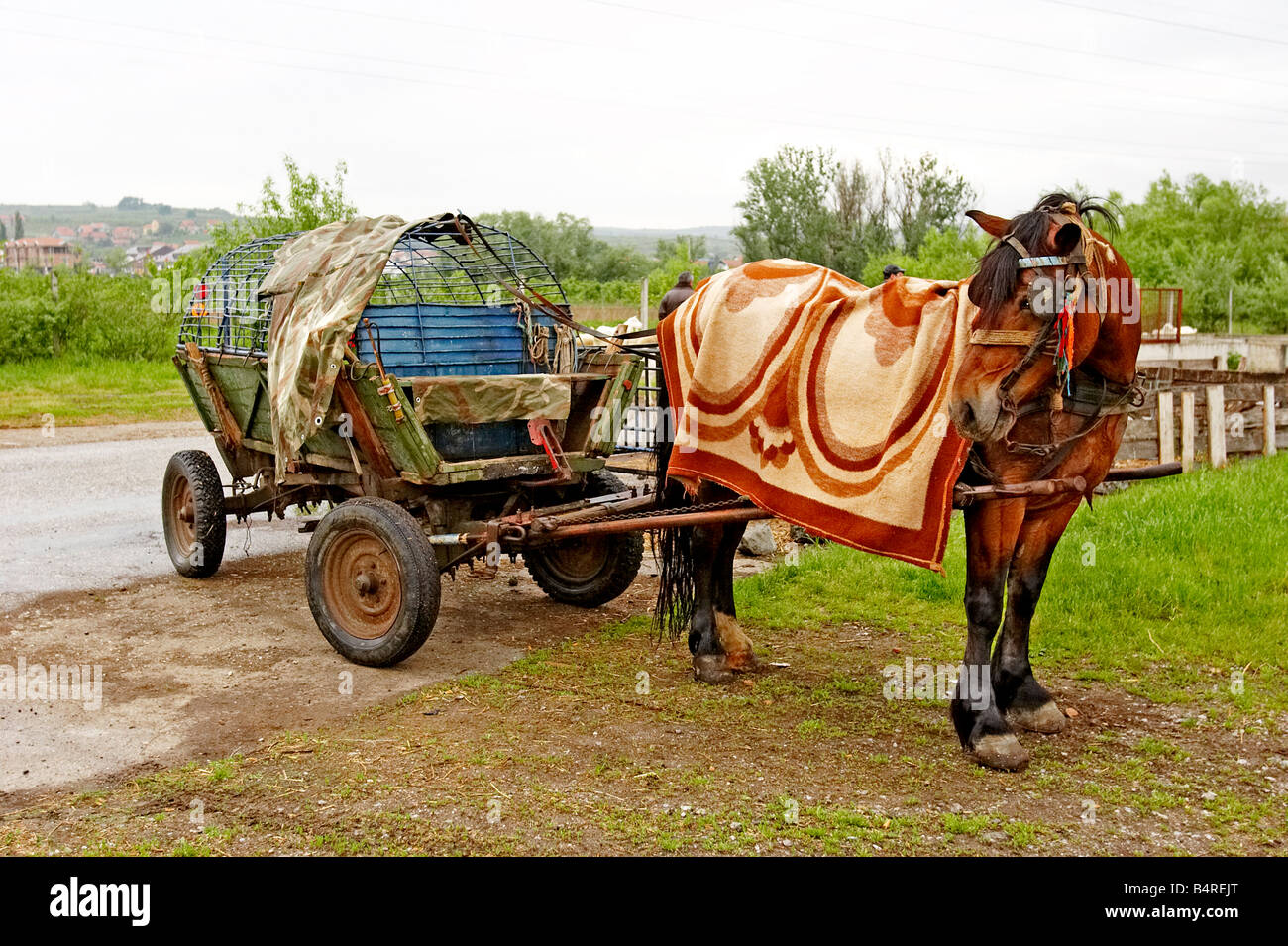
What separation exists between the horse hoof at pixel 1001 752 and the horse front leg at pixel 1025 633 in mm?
419

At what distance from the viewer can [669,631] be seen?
6398 mm

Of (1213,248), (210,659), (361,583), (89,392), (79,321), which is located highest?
(1213,248)

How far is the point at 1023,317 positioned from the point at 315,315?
12.7 ft

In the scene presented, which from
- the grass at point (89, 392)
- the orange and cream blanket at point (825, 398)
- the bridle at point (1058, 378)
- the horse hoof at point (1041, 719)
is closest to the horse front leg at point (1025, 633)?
the horse hoof at point (1041, 719)

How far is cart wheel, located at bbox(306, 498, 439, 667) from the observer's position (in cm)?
584

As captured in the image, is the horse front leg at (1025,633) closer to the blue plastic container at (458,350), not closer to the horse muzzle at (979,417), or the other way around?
the horse muzzle at (979,417)

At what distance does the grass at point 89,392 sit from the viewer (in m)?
16.6

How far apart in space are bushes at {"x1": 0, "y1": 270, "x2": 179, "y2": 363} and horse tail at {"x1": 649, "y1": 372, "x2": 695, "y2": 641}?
18.7 meters

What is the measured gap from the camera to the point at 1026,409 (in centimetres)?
466

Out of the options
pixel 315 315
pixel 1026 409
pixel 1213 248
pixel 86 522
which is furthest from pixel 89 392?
pixel 1213 248

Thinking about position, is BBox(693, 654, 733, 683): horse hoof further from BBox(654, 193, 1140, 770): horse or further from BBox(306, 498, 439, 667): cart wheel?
BBox(306, 498, 439, 667): cart wheel

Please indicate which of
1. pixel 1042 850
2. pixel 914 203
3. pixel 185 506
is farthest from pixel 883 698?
pixel 914 203

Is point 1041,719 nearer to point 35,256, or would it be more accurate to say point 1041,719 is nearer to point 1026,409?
point 1026,409

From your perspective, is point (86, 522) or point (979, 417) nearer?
point (979, 417)
